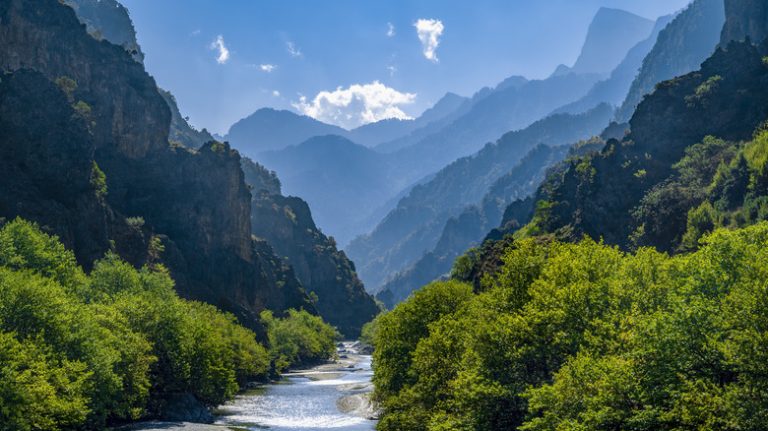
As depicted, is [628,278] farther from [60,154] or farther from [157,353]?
[60,154]

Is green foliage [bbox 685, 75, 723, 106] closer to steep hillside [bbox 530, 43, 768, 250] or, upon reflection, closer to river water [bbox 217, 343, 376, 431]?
→ steep hillside [bbox 530, 43, 768, 250]

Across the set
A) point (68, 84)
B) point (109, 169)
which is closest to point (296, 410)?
point (109, 169)

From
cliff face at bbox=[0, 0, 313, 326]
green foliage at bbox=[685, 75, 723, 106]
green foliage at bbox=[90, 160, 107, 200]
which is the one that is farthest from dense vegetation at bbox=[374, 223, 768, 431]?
green foliage at bbox=[685, 75, 723, 106]

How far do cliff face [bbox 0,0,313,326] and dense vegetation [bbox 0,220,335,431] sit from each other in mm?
20336

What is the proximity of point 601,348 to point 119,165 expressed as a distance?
145064 millimetres

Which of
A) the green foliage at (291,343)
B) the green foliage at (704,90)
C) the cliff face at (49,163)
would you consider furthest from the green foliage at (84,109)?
the green foliage at (704,90)

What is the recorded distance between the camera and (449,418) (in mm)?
44062

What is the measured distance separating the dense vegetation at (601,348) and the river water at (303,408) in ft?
49.9

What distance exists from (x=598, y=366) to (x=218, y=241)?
520 feet

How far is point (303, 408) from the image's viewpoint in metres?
90.4

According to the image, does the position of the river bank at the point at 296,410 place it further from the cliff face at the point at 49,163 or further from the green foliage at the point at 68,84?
the green foliage at the point at 68,84

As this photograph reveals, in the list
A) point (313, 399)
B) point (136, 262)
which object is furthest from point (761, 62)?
point (136, 262)

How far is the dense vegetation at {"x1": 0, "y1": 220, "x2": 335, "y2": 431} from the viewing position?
4178 cm

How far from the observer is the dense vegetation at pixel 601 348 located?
2609cm
